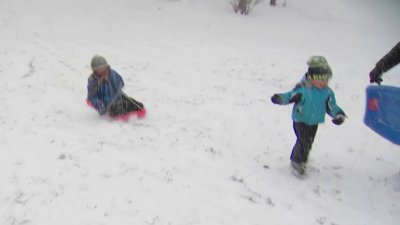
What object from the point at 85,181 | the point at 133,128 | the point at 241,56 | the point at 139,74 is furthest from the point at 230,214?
the point at 241,56

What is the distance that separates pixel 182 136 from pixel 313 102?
2.60 metres

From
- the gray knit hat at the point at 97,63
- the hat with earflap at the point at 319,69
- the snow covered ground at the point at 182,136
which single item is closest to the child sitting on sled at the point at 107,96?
the gray knit hat at the point at 97,63

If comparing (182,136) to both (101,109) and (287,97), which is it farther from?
(287,97)

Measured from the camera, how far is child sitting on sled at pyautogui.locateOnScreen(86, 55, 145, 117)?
8336 millimetres

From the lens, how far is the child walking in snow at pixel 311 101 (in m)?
6.01

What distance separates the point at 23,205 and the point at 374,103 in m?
5.03

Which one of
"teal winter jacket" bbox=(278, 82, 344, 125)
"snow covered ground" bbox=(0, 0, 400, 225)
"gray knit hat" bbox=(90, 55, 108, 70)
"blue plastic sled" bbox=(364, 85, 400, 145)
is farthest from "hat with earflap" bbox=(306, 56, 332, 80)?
"gray knit hat" bbox=(90, 55, 108, 70)

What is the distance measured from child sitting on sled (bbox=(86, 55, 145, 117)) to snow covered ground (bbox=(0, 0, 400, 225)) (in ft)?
0.87

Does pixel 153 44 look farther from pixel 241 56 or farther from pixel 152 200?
pixel 152 200

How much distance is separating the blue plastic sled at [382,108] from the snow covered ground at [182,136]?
3.11 ft

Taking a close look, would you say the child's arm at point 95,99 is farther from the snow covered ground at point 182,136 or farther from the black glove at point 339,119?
the black glove at point 339,119

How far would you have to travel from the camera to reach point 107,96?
27.7 feet

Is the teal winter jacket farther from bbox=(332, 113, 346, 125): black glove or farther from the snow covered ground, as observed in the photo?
the snow covered ground

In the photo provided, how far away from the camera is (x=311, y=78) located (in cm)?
607
